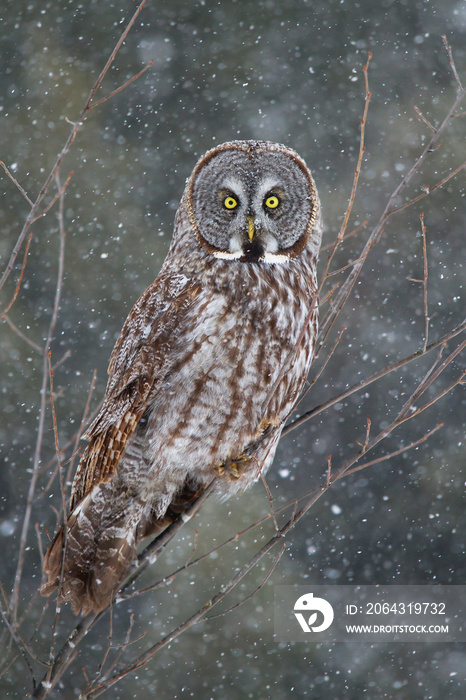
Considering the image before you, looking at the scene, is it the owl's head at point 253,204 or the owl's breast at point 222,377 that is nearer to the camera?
the owl's breast at point 222,377

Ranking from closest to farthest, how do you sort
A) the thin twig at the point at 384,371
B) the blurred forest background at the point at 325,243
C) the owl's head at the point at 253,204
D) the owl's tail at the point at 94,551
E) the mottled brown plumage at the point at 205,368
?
the thin twig at the point at 384,371
the owl's tail at the point at 94,551
the mottled brown plumage at the point at 205,368
the owl's head at the point at 253,204
the blurred forest background at the point at 325,243

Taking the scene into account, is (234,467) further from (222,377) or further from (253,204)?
(253,204)

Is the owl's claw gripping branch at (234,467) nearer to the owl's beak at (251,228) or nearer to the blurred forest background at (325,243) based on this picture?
the owl's beak at (251,228)

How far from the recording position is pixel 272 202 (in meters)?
2.39

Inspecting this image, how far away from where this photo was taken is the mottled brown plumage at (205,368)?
2230 mm

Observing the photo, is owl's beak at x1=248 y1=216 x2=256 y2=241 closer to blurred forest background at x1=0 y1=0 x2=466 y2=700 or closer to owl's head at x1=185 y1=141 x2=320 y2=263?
owl's head at x1=185 y1=141 x2=320 y2=263

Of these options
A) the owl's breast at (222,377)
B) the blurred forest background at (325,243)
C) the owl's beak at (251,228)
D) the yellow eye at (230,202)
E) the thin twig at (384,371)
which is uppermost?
the yellow eye at (230,202)

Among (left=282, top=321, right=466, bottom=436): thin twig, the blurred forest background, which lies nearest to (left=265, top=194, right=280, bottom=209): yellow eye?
(left=282, top=321, right=466, bottom=436): thin twig

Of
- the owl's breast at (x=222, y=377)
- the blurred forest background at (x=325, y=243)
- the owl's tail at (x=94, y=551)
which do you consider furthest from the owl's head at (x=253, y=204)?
the blurred forest background at (x=325, y=243)

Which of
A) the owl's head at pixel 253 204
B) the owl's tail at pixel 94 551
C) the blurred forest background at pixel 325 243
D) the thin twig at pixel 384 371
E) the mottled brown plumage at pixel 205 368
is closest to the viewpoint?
the thin twig at pixel 384 371

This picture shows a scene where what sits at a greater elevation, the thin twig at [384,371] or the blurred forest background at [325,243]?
the thin twig at [384,371]

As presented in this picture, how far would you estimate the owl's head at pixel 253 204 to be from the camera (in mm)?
2340

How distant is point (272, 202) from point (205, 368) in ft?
2.06

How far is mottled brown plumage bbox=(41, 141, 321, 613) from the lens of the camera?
223cm
